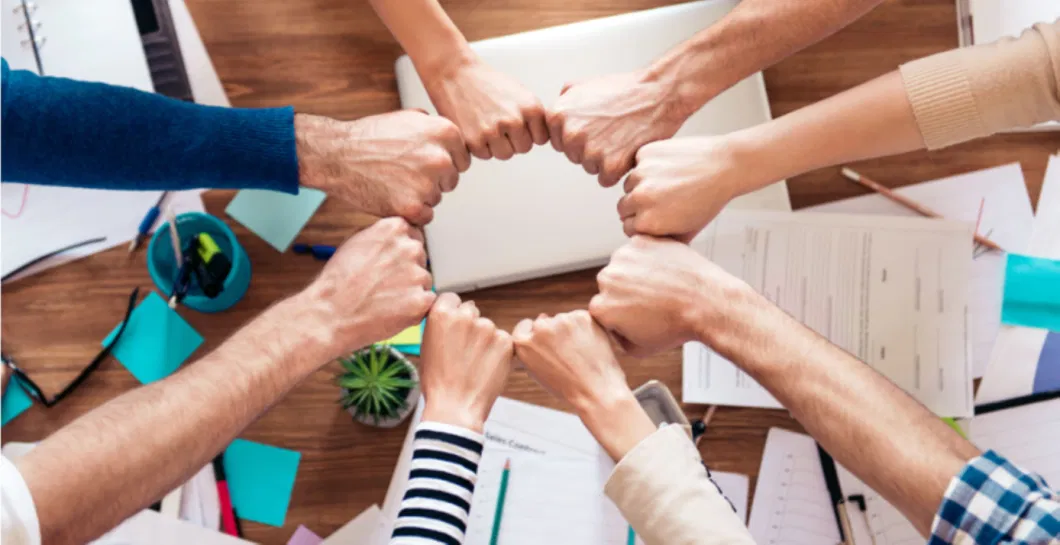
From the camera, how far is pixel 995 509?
0.69m

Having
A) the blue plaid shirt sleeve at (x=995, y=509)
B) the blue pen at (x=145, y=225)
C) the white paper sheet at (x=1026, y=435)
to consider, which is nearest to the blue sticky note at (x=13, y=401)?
the blue pen at (x=145, y=225)

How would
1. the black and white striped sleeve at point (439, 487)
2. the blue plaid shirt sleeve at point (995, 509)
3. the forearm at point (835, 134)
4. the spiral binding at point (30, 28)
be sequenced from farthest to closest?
the spiral binding at point (30, 28), the forearm at point (835, 134), the black and white striped sleeve at point (439, 487), the blue plaid shirt sleeve at point (995, 509)

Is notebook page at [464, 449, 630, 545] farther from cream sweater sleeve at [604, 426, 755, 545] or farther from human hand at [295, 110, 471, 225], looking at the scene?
human hand at [295, 110, 471, 225]

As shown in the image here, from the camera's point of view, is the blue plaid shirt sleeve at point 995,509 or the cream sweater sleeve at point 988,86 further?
the cream sweater sleeve at point 988,86

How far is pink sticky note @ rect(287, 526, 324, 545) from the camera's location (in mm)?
944

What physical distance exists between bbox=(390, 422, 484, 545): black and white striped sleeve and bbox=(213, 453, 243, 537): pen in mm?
273

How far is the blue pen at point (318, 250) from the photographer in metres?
1.00

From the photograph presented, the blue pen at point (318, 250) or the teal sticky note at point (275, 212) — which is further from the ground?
the teal sticky note at point (275, 212)

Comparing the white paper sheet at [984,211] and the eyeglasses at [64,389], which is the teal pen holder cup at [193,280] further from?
the white paper sheet at [984,211]

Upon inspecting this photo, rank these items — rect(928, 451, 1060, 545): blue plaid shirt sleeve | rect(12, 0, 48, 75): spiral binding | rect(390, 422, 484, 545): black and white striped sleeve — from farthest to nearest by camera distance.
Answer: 1. rect(12, 0, 48, 75): spiral binding
2. rect(390, 422, 484, 545): black and white striped sleeve
3. rect(928, 451, 1060, 545): blue plaid shirt sleeve

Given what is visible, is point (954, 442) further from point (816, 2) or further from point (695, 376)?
point (816, 2)

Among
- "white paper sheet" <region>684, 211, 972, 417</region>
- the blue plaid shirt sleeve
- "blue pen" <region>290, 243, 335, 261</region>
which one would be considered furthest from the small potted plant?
the blue plaid shirt sleeve

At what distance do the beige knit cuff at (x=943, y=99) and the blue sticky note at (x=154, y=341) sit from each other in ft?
3.01

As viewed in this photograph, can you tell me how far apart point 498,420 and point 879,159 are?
0.60 meters
